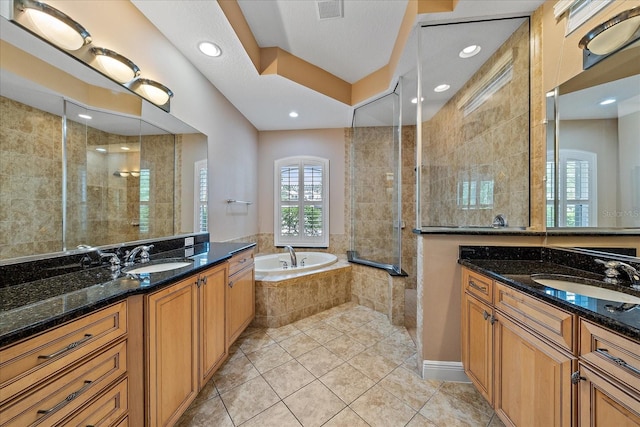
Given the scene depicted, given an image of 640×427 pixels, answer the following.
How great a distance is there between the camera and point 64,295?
2.94 feet

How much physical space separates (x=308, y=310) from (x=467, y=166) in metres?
2.32

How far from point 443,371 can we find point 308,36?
2.99 metres

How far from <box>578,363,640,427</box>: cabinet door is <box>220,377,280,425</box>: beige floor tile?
1462mm

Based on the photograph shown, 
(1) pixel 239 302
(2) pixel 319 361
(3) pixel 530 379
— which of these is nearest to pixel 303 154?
(1) pixel 239 302

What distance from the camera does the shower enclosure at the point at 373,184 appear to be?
3.16 meters

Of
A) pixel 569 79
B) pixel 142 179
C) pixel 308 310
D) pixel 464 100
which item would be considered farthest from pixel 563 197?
pixel 142 179

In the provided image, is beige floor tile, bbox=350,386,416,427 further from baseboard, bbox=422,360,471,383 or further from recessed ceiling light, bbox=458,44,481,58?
recessed ceiling light, bbox=458,44,481,58

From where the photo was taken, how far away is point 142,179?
174cm

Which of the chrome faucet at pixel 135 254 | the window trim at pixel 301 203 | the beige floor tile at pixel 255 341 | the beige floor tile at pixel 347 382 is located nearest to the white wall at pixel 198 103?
the window trim at pixel 301 203

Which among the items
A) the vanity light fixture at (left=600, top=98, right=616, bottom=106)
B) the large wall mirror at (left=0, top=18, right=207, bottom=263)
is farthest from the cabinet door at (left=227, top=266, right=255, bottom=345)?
the vanity light fixture at (left=600, top=98, right=616, bottom=106)

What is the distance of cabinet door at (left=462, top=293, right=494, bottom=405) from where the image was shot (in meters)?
1.30

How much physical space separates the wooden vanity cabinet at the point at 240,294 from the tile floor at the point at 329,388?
0.22 metres

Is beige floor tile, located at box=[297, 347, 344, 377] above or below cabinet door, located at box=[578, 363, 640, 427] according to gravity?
below

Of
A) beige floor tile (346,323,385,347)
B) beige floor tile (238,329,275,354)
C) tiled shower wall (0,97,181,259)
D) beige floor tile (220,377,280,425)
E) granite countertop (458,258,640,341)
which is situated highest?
tiled shower wall (0,97,181,259)
